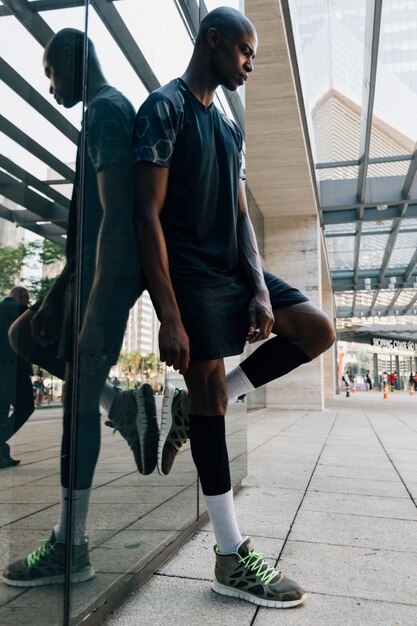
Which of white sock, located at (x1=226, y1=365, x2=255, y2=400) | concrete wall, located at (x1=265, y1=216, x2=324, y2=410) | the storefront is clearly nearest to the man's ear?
white sock, located at (x1=226, y1=365, x2=255, y2=400)

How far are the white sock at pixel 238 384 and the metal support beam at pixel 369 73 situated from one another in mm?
6799

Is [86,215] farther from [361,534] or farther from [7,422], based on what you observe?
[361,534]

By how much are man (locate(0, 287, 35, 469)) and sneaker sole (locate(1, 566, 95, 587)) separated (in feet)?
0.89

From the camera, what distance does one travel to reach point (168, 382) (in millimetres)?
2125

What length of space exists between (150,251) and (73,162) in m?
0.34

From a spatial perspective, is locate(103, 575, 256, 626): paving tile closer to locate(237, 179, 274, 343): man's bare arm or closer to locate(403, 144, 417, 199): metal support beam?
locate(237, 179, 274, 343): man's bare arm

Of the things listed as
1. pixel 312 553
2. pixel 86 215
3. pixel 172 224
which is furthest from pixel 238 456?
pixel 86 215

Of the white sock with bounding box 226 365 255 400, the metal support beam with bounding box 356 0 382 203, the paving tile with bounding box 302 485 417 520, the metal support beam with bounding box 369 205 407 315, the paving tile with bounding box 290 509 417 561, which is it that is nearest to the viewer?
the white sock with bounding box 226 365 255 400

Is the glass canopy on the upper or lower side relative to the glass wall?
upper

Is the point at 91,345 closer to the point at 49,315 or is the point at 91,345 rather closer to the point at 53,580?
the point at 49,315

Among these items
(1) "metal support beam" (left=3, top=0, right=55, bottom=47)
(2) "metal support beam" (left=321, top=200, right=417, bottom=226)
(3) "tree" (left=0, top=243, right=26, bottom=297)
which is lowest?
(3) "tree" (left=0, top=243, right=26, bottom=297)

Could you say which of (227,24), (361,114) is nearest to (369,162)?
(361,114)

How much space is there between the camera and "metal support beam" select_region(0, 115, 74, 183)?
119 cm

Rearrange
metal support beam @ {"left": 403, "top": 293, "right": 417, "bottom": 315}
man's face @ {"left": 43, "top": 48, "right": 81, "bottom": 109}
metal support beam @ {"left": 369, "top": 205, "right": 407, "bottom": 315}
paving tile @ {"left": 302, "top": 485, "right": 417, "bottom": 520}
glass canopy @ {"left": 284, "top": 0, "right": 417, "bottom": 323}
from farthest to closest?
metal support beam @ {"left": 403, "top": 293, "right": 417, "bottom": 315} < metal support beam @ {"left": 369, "top": 205, "right": 407, "bottom": 315} < glass canopy @ {"left": 284, "top": 0, "right": 417, "bottom": 323} < paving tile @ {"left": 302, "top": 485, "right": 417, "bottom": 520} < man's face @ {"left": 43, "top": 48, "right": 81, "bottom": 109}
